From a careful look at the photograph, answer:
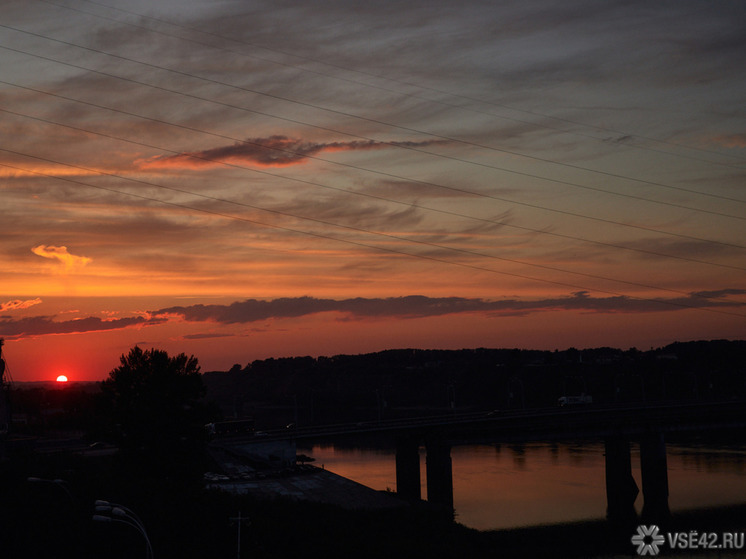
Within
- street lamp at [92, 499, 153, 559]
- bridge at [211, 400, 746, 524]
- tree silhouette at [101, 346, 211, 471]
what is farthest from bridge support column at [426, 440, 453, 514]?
street lamp at [92, 499, 153, 559]

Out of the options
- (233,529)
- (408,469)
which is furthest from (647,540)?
(233,529)

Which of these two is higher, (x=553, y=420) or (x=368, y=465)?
(x=553, y=420)

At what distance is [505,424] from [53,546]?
74.6 m

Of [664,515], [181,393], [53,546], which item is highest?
[181,393]

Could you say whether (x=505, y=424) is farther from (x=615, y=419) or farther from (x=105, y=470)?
(x=105, y=470)

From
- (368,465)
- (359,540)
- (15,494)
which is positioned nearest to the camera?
(359,540)

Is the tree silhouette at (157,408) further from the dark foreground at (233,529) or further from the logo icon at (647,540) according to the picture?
the logo icon at (647,540)

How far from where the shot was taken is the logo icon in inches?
3039

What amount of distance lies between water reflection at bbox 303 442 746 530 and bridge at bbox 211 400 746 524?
114 inches

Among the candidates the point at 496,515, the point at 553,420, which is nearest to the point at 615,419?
the point at 553,420

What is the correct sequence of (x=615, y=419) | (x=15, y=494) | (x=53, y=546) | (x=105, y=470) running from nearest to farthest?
1. (x=53, y=546)
2. (x=15, y=494)
3. (x=105, y=470)
4. (x=615, y=419)

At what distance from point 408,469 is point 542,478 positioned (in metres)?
22.5

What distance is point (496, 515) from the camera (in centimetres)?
9338

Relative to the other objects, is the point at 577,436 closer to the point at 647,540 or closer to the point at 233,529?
the point at 647,540
